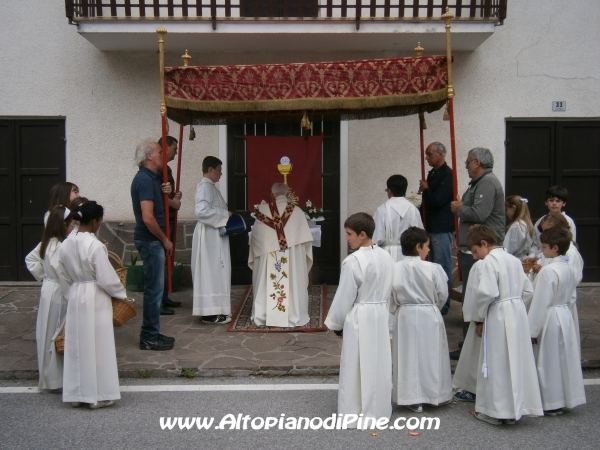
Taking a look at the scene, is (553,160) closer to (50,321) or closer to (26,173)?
(50,321)

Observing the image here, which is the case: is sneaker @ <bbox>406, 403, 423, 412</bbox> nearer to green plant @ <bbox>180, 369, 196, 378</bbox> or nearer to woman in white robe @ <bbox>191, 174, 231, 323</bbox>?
green plant @ <bbox>180, 369, 196, 378</bbox>

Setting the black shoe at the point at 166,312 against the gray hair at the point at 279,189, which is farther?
the black shoe at the point at 166,312

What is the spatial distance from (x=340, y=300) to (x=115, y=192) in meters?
5.37

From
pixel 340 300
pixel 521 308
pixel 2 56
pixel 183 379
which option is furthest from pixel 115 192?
pixel 521 308

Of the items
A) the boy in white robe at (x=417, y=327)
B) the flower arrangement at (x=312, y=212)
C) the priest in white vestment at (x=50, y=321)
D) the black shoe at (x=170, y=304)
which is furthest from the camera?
the black shoe at (x=170, y=304)

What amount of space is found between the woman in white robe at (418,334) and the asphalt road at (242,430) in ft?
0.62

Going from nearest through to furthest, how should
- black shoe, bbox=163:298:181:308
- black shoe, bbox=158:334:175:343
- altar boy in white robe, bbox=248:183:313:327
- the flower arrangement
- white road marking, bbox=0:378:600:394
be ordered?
white road marking, bbox=0:378:600:394
black shoe, bbox=158:334:175:343
altar boy in white robe, bbox=248:183:313:327
the flower arrangement
black shoe, bbox=163:298:181:308

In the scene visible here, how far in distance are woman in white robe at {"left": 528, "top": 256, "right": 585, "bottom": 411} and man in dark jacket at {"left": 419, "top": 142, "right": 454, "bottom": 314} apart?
250 cm

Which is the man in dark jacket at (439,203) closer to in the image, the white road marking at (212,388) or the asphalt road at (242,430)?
the white road marking at (212,388)

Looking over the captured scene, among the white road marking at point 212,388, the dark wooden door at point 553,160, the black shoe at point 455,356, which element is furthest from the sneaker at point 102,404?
the dark wooden door at point 553,160

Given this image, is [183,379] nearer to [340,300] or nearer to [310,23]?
A: [340,300]

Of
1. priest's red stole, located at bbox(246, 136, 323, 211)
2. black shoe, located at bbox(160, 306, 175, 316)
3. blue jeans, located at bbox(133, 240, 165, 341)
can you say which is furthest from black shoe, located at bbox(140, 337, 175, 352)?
priest's red stole, located at bbox(246, 136, 323, 211)

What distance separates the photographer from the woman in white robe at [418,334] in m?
5.04

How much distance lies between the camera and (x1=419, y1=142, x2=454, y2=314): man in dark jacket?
7.55m
